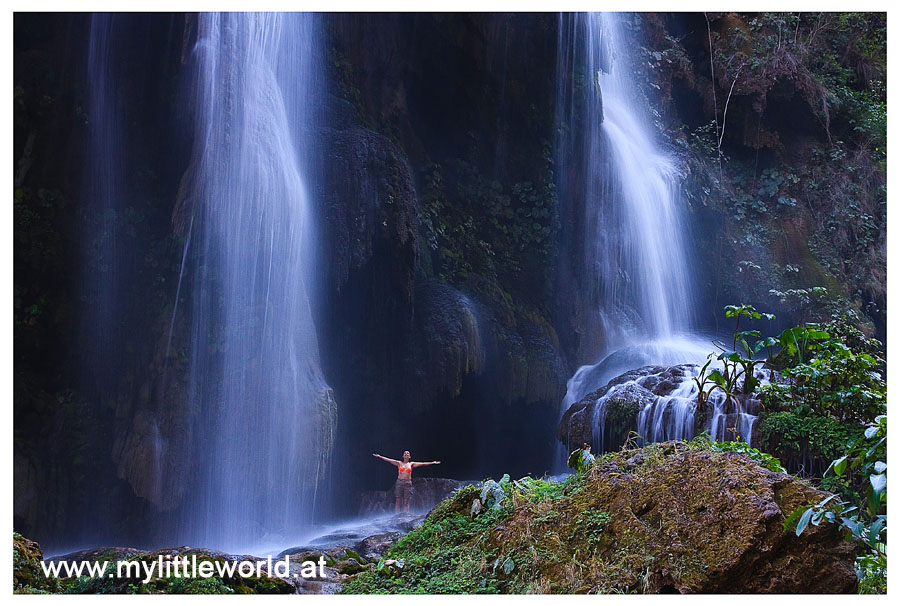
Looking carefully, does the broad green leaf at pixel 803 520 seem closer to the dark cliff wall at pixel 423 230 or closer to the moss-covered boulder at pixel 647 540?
the moss-covered boulder at pixel 647 540

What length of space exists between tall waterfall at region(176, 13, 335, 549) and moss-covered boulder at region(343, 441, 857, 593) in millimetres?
4130

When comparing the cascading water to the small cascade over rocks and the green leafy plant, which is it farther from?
the green leafy plant

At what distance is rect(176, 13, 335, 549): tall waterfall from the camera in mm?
8305

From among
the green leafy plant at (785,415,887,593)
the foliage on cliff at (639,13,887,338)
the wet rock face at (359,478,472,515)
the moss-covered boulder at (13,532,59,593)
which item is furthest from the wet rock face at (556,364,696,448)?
the moss-covered boulder at (13,532,59,593)

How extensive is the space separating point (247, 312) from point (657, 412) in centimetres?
552

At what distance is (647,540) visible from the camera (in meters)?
3.89

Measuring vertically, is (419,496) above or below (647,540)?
below

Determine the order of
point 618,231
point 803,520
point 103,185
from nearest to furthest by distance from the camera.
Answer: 1. point 803,520
2. point 103,185
3. point 618,231

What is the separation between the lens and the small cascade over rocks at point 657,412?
23.0 ft

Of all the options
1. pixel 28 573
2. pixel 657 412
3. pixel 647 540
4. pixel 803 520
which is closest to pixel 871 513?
pixel 803 520

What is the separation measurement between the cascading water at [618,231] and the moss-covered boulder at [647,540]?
20.5 feet

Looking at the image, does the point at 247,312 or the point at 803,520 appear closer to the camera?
the point at 803,520

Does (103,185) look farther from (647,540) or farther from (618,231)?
(647,540)

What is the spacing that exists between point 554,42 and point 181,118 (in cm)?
647
